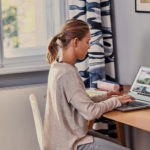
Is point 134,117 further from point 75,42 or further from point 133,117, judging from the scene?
point 75,42

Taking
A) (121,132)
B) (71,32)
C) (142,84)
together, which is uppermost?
(71,32)

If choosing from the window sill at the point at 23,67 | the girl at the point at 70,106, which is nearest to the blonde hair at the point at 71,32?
the girl at the point at 70,106

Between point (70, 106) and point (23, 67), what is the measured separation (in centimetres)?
97

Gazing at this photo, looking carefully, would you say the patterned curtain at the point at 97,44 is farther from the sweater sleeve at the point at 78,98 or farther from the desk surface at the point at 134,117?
the sweater sleeve at the point at 78,98

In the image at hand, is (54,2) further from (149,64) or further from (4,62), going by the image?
(149,64)

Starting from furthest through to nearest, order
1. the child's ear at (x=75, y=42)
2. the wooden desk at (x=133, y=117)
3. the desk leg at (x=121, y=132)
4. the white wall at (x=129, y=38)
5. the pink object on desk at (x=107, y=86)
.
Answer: the desk leg at (x=121, y=132)
the white wall at (x=129, y=38)
the pink object on desk at (x=107, y=86)
the child's ear at (x=75, y=42)
the wooden desk at (x=133, y=117)

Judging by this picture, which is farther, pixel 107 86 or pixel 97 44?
pixel 97 44

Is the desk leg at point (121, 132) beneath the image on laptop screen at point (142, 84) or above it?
beneath

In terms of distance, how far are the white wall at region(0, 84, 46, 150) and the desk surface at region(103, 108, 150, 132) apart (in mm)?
927

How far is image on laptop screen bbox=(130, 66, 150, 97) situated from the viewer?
2480mm

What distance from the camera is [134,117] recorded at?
7.06 feet

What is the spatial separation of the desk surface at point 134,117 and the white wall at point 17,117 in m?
0.93

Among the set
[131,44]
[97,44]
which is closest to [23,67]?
[97,44]

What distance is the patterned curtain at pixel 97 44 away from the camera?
9.61 feet
